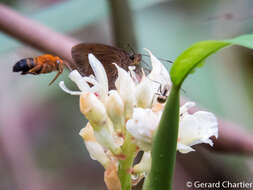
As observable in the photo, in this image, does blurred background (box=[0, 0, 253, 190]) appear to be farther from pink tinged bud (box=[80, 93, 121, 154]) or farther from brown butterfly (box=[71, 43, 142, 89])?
pink tinged bud (box=[80, 93, 121, 154])

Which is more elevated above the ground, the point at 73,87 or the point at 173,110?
the point at 173,110

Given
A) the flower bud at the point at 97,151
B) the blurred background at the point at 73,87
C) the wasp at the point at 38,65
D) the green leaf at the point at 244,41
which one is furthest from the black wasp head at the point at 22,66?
the blurred background at the point at 73,87

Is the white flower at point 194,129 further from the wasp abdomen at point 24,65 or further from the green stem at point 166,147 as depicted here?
the wasp abdomen at point 24,65

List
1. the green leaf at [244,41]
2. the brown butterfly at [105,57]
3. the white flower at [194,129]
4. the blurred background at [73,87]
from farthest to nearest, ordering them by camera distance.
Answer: the blurred background at [73,87] → the brown butterfly at [105,57] → the white flower at [194,129] → the green leaf at [244,41]

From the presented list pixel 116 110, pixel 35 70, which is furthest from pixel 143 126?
pixel 35 70

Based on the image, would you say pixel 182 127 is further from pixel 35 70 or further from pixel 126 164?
pixel 35 70
